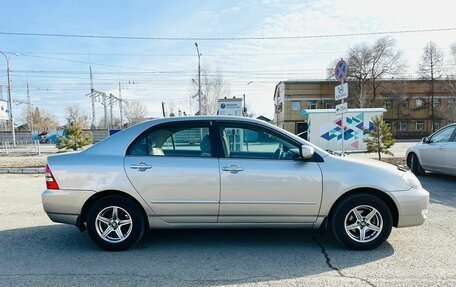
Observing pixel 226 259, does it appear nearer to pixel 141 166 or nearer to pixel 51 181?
pixel 141 166

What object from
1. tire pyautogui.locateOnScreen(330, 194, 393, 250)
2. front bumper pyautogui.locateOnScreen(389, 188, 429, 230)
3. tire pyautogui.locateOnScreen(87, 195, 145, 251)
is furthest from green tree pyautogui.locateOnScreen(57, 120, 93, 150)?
front bumper pyautogui.locateOnScreen(389, 188, 429, 230)

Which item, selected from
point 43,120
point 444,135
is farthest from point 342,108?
point 43,120

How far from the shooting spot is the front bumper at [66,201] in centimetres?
378

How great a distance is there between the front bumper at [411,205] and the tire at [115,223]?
10.6 feet

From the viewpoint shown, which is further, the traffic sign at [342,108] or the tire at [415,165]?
the traffic sign at [342,108]

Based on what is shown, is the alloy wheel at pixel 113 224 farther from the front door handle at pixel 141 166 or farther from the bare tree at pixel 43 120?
the bare tree at pixel 43 120

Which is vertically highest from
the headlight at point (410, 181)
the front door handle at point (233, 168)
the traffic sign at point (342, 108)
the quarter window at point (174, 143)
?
the traffic sign at point (342, 108)

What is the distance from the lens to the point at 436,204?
5.97m

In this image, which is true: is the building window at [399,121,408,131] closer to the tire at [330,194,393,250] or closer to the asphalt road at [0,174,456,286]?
the asphalt road at [0,174,456,286]

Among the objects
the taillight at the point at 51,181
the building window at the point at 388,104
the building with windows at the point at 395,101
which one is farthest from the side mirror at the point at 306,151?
the building window at the point at 388,104

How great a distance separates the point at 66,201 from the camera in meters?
3.79

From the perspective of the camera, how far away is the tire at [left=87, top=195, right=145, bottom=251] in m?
3.79

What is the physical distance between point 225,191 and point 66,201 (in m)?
2.02

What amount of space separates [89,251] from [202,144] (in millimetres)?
2005
